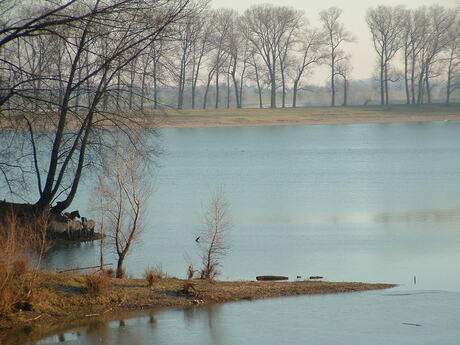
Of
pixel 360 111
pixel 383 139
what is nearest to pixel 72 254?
pixel 383 139

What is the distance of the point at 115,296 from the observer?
12.9 metres

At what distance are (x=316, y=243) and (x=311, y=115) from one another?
211 ft

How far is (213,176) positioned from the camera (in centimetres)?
3869

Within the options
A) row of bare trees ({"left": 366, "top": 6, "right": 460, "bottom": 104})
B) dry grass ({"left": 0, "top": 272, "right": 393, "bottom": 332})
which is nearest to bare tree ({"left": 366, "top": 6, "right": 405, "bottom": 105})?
row of bare trees ({"left": 366, "top": 6, "right": 460, "bottom": 104})

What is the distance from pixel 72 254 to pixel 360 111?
6843 cm

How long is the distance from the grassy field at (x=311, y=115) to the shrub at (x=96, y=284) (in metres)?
66.9

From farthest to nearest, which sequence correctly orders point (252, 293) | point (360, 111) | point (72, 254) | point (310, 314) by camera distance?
point (360, 111), point (72, 254), point (252, 293), point (310, 314)

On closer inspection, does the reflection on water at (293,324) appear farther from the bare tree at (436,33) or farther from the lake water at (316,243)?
the bare tree at (436,33)

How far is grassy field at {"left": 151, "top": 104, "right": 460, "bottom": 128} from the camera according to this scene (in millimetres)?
81750

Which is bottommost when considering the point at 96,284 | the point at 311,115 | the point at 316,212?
the point at 96,284

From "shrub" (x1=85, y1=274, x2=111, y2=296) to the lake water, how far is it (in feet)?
2.66

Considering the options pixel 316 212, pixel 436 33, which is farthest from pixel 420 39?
pixel 316 212

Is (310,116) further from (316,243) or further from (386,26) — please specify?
(316,243)

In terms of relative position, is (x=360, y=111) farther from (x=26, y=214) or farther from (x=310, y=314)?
(x=310, y=314)
